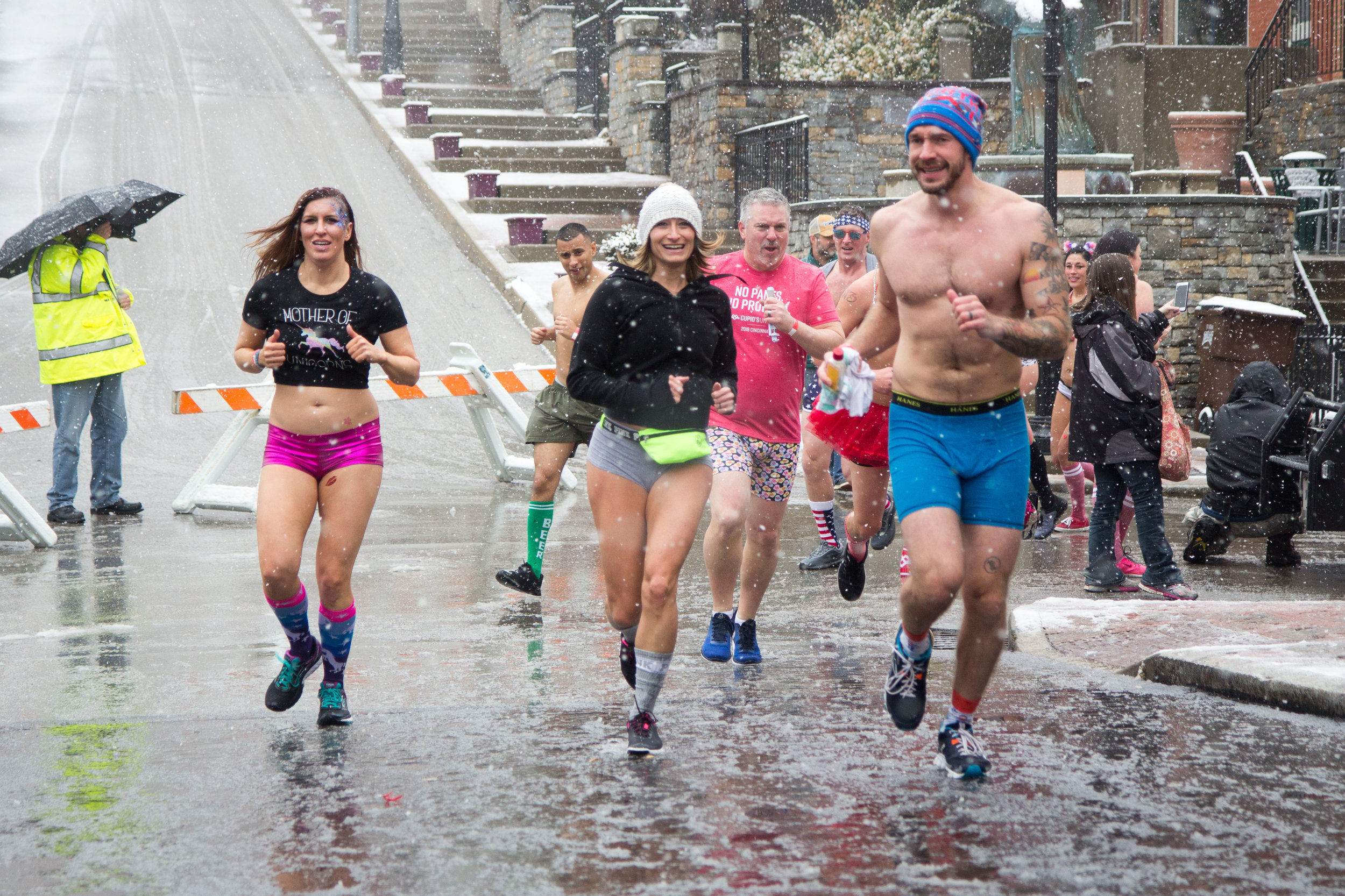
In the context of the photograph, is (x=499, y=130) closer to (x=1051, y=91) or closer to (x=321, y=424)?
(x=1051, y=91)

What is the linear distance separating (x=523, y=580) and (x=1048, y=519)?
4.07m

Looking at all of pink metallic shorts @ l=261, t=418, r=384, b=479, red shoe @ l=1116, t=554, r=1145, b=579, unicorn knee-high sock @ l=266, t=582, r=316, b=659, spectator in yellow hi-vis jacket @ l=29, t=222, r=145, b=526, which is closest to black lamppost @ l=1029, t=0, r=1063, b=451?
red shoe @ l=1116, t=554, r=1145, b=579

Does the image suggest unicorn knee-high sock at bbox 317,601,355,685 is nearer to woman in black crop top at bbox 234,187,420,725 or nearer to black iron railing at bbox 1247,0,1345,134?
woman in black crop top at bbox 234,187,420,725

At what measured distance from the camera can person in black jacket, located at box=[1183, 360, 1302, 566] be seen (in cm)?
873

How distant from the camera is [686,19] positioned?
28.9 metres

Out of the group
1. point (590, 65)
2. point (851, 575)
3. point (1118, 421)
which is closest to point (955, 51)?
point (590, 65)

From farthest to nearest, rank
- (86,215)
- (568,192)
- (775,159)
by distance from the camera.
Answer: (568,192), (775,159), (86,215)

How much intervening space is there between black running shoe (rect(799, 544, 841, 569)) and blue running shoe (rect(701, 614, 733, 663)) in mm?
2335

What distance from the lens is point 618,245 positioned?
61.1 feet

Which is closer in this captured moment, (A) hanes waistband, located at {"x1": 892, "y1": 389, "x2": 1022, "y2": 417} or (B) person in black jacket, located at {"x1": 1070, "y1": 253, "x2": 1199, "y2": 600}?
(A) hanes waistband, located at {"x1": 892, "y1": 389, "x2": 1022, "y2": 417}

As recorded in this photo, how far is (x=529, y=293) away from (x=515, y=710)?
7481 millimetres

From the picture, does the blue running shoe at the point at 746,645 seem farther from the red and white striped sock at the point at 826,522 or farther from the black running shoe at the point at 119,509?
the black running shoe at the point at 119,509

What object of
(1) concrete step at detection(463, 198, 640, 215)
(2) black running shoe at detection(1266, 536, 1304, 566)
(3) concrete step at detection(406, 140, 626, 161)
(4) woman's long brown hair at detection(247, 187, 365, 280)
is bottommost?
Result: (2) black running shoe at detection(1266, 536, 1304, 566)

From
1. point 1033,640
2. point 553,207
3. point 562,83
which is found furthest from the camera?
point 562,83
